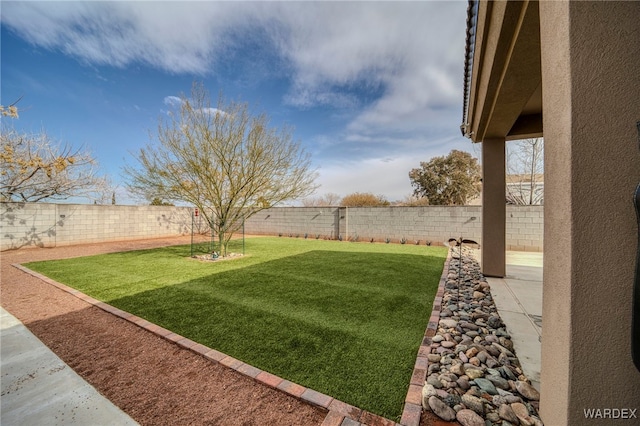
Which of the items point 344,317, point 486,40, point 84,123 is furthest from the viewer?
point 84,123

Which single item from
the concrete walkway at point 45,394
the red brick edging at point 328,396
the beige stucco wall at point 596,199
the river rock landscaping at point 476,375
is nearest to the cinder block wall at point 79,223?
the concrete walkway at point 45,394

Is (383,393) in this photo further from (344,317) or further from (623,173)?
(623,173)

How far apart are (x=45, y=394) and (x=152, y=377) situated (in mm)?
779

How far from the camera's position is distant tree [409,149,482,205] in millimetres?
16797

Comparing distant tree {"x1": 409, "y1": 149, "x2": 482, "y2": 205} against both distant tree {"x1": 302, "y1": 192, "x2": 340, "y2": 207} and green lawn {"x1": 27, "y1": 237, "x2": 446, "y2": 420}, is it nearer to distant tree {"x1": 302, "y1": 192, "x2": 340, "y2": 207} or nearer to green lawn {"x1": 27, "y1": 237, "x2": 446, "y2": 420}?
distant tree {"x1": 302, "y1": 192, "x2": 340, "y2": 207}

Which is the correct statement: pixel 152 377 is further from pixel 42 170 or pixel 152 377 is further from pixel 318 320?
pixel 42 170

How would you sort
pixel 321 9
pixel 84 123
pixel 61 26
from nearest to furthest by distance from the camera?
pixel 321 9
pixel 61 26
pixel 84 123

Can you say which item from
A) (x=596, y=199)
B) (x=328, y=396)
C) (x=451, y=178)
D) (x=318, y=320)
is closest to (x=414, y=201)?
(x=451, y=178)

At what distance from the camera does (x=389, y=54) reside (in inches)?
274

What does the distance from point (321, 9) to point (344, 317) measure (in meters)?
6.40

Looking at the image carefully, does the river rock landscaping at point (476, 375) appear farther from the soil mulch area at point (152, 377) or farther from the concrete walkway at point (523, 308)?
the soil mulch area at point (152, 377)

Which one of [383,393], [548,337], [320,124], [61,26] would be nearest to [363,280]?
[383,393]

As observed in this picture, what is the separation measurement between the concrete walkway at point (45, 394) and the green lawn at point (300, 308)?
0.95m

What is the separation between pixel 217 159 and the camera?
7480 mm
